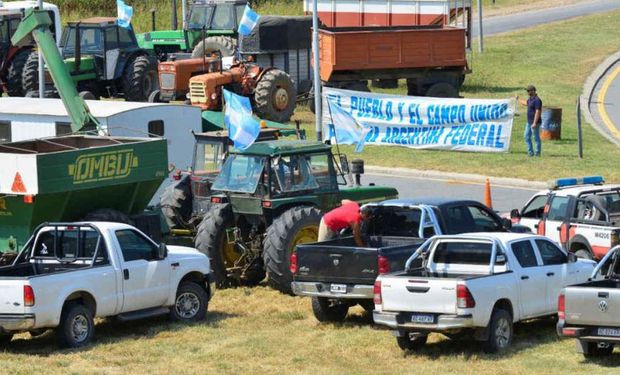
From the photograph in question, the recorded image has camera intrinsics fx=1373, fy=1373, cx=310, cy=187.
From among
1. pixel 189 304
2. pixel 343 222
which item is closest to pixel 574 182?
pixel 343 222

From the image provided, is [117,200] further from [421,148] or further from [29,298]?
[421,148]

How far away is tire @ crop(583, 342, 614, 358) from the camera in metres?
16.1

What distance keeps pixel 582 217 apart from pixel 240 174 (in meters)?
5.48

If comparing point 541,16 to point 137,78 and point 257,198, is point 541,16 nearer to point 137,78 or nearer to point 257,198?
point 137,78

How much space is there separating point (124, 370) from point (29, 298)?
1572mm

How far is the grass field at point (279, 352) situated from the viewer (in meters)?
16.2

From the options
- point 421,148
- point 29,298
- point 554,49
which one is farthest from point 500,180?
point 554,49

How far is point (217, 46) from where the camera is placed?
44.4 meters

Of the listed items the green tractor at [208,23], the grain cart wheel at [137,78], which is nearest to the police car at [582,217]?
the grain cart wheel at [137,78]

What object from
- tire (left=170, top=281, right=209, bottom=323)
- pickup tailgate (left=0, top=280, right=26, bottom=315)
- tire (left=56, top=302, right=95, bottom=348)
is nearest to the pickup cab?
tire (left=170, top=281, right=209, bottom=323)

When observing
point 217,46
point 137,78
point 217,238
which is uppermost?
point 217,46

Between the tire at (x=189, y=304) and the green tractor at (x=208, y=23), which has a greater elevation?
the green tractor at (x=208, y=23)

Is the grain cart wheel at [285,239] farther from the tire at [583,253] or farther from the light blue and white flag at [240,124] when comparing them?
the tire at [583,253]

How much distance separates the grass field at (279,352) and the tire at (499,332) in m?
0.13
